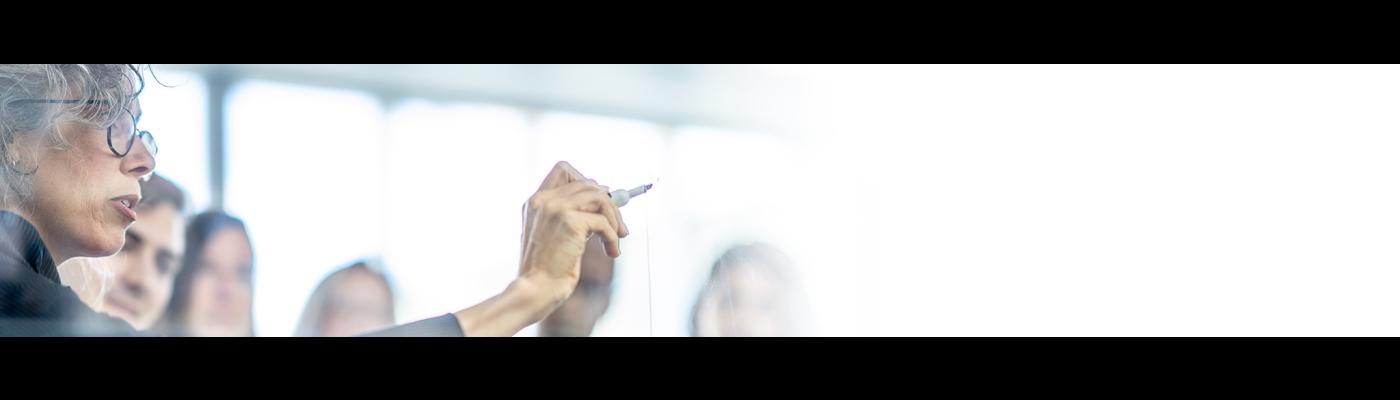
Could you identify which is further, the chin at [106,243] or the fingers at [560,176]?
the fingers at [560,176]

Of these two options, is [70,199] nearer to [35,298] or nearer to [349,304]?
[35,298]

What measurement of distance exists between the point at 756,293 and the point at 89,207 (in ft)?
3.00

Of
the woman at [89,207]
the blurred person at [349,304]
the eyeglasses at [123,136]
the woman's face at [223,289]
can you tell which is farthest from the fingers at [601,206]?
the eyeglasses at [123,136]

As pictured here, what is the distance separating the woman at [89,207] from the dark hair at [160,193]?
1cm

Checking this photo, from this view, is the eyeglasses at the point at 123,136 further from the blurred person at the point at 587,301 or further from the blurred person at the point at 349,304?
the blurred person at the point at 587,301

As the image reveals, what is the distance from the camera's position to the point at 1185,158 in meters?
1.74

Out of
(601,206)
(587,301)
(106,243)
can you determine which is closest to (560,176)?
(601,206)

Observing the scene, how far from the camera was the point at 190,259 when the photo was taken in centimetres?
158

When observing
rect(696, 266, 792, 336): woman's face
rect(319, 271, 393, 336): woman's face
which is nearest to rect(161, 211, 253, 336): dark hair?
rect(319, 271, 393, 336): woman's face

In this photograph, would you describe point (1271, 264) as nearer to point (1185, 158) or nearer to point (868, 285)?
point (1185, 158)

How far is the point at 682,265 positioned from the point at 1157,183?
74 cm

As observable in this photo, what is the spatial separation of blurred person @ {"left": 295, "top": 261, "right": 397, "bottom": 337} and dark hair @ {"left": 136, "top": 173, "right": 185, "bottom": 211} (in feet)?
0.73

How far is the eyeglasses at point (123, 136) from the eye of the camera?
1.52m
